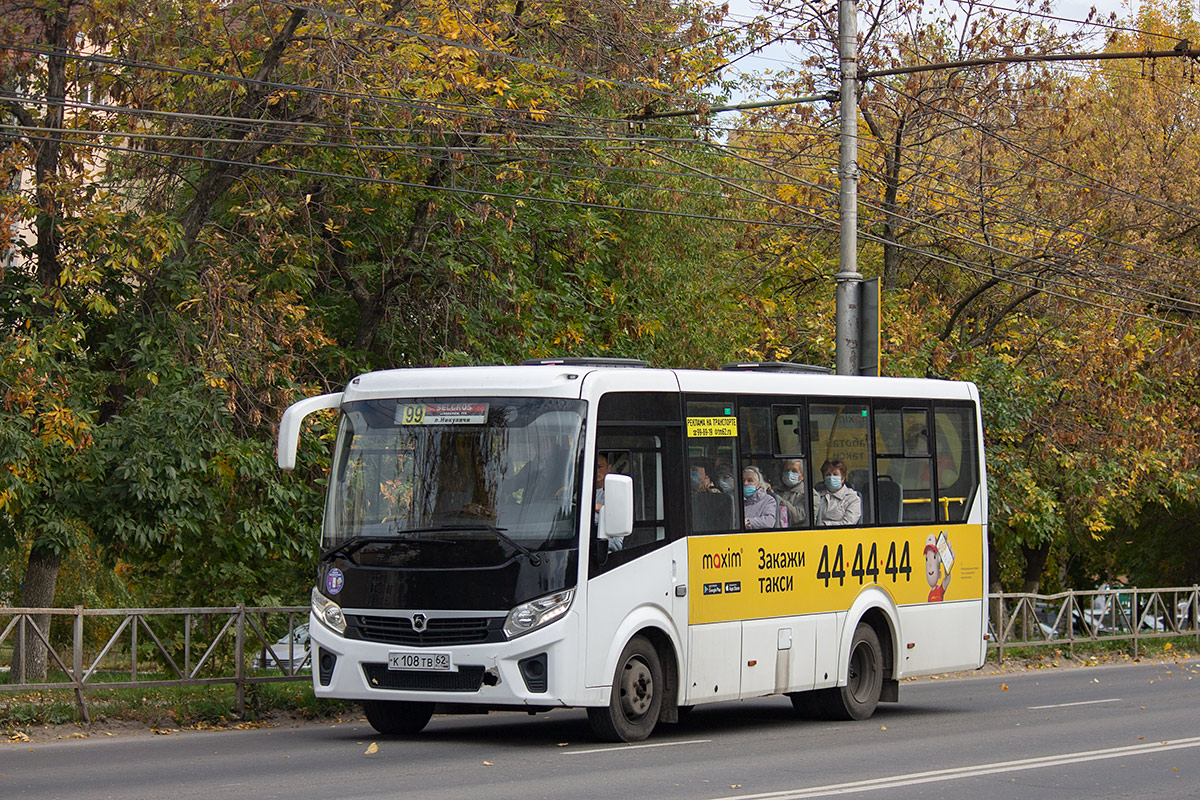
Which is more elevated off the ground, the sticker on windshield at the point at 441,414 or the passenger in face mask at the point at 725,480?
the sticker on windshield at the point at 441,414

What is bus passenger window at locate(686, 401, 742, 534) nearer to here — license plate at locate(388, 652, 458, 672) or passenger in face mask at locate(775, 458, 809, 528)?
passenger in face mask at locate(775, 458, 809, 528)

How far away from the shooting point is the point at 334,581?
42.1 ft

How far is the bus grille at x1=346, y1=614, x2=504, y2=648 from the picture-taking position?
12141 millimetres

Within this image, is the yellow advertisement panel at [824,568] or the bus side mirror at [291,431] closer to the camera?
the bus side mirror at [291,431]

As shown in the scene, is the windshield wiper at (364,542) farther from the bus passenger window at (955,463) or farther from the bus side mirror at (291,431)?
the bus passenger window at (955,463)

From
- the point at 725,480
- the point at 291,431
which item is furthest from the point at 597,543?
the point at 291,431

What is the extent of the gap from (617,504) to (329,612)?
2.58 metres

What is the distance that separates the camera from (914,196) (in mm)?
28031

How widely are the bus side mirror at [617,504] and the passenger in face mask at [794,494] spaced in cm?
274

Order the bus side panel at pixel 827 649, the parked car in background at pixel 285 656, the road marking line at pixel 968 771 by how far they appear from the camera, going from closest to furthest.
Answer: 1. the road marking line at pixel 968 771
2. the bus side panel at pixel 827 649
3. the parked car in background at pixel 285 656

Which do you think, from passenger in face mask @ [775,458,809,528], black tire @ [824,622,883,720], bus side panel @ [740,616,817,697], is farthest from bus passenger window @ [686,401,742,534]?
black tire @ [824,622,883,720]

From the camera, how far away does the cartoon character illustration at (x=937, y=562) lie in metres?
16.3

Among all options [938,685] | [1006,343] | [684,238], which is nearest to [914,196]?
[1006,343]

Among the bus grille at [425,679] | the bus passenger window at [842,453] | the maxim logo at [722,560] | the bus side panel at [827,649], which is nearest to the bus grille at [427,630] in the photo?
the bus grille at [425,679]
